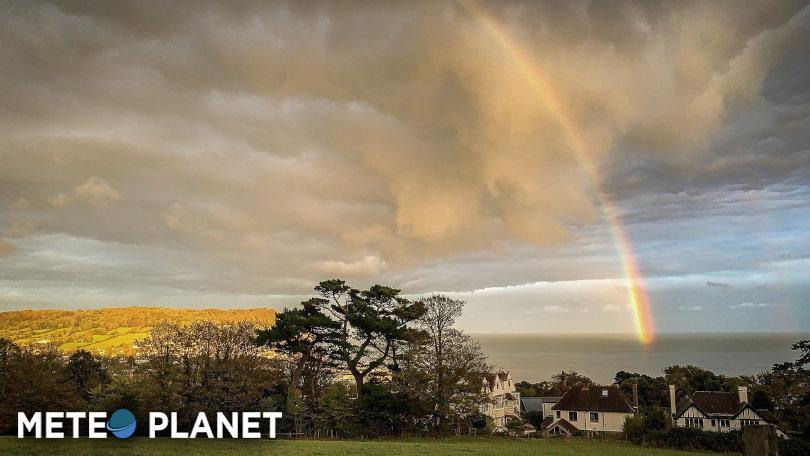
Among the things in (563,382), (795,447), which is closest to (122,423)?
(795,447)

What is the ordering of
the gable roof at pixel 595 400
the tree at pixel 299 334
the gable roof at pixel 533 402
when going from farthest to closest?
1. the gable roof at pixel 533 402
2. the gable roof at pixel 595 400
3. the tree at pixel 299 334

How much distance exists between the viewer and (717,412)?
6550cm

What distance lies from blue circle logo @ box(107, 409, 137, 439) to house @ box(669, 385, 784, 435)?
58116mm

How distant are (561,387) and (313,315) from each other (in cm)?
6726

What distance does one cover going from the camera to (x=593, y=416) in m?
72.0

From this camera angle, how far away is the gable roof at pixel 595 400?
70.9 metres

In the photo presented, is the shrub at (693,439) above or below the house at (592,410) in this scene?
above

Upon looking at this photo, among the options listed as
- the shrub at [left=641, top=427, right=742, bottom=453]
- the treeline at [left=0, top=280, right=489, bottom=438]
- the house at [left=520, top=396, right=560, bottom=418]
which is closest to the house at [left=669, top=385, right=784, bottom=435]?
the house at [left=520, top=396, right=560, bottom=418]

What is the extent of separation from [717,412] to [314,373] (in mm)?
48911

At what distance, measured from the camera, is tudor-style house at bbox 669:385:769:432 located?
6338cm

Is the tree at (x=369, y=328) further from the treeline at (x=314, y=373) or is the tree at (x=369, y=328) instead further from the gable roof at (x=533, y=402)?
the gable roof at (x=533, y=402)

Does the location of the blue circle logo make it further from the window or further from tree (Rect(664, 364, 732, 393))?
tree (Rect(664, 364, 732, 393))

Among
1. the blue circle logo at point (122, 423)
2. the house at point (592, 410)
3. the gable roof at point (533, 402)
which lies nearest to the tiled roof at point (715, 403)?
the house at point (592, 410)

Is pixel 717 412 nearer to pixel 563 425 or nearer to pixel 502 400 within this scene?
pixel 563 425
